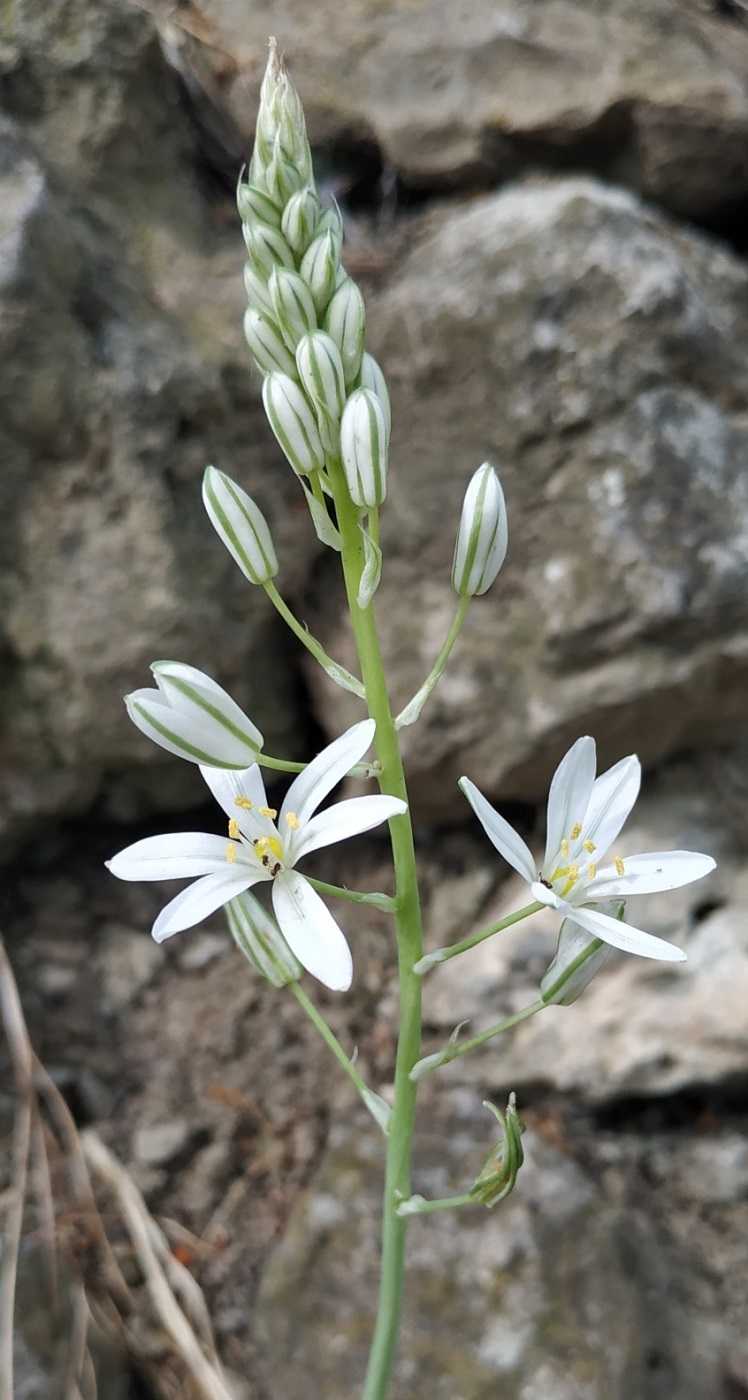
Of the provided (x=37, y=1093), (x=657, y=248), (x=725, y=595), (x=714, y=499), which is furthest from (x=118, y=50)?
(x=37, y=1093)

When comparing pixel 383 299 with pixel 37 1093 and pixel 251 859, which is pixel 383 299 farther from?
pixel 37 1093

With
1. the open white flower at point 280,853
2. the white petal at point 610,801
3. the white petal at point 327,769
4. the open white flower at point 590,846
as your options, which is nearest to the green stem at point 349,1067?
the open white flower at point 280,853

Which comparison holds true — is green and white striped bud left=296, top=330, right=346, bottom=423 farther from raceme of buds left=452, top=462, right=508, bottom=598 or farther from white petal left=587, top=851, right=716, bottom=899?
white petal left=587, top=851, right=716, bottom=899

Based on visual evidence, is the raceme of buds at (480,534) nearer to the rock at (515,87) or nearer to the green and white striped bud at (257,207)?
the green and white striped bud at (257,207)

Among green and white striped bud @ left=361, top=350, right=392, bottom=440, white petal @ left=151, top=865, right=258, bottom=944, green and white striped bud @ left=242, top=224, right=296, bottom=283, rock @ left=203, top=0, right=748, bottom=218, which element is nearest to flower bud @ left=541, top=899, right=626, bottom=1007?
white petal @ left=151, top=865, right=258, bottom=944

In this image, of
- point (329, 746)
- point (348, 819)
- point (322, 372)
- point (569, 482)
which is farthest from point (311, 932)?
point (569, 482)
